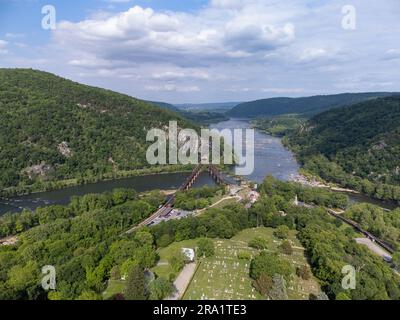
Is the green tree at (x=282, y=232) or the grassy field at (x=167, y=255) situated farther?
the green tree at (x=282, y=232)

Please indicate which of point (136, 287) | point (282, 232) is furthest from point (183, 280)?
point (282, 232)

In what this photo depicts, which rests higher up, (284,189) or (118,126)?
(118,126)

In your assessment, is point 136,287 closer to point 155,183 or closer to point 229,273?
point 229,273

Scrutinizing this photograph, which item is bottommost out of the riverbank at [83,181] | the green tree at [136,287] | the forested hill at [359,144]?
the riverbank at [83,181]

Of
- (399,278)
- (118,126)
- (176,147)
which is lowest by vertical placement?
(399,278)

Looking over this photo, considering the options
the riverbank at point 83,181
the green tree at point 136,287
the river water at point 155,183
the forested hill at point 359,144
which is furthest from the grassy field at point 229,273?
the riverbank at point 83,181

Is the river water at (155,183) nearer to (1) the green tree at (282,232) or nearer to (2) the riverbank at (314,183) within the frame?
(2) the riverbank at (314,183)

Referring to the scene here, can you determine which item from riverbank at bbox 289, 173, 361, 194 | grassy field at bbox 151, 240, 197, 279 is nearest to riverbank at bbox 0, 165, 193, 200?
riverbank at bbox 289, 173, 361, 194

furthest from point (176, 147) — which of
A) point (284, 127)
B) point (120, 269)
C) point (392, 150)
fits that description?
point (284, 127)
